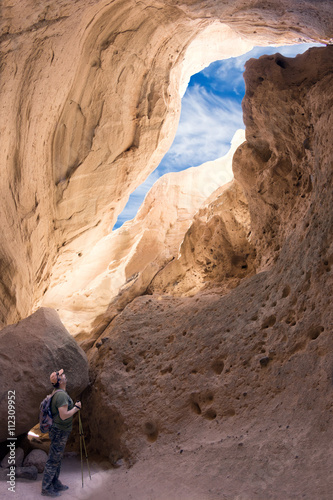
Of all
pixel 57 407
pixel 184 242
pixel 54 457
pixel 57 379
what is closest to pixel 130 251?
pixel 184 242

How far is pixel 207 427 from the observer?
4.23 metres

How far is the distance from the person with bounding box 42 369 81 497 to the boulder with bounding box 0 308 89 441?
2.94 ft

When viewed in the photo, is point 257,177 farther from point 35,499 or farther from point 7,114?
point 35,499

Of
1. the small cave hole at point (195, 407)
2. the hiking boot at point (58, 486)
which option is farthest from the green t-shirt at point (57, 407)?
the small cave hole at point (195, 407)

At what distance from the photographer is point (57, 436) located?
3973 mm

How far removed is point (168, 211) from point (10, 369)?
9.02 metres

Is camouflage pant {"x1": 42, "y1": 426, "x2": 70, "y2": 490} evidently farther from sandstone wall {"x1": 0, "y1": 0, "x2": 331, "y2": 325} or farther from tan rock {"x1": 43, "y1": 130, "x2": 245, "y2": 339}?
tan rock {"x1": 43, "y1": 130, "x2": 245, "y2": 339}

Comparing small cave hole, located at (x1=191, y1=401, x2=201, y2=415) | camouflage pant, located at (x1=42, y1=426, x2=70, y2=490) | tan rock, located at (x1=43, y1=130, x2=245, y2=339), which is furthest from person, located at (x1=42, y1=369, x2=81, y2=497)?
tan rock, located at (x1=43, y1=130, x2=245, y2=339)

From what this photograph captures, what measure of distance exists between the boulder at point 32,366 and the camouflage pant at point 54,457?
0.91 metres

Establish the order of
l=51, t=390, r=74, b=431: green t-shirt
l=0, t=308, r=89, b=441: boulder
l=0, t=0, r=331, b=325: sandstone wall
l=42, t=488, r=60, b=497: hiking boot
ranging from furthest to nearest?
l=0, t=0, r=331, b=325: sandstone wall < l=0, t=308, r=89, b=441: boulder < l=51, t=390, r=74, b=431: green t-shirt < l=42, t=488, r=60, b=497: hiking boot

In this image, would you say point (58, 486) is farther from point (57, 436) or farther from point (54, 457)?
point (57, 436)

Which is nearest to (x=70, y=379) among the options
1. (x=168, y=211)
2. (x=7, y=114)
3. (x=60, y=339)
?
(x=60, y=339)

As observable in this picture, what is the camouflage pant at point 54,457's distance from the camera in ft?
12.7

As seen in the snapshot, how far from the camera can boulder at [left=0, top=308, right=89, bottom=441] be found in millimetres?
4684
